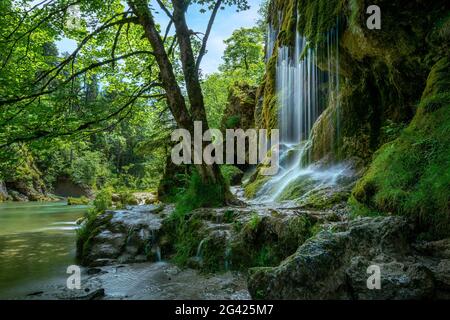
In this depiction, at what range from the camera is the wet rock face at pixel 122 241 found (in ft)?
21.7

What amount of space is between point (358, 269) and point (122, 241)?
494cm

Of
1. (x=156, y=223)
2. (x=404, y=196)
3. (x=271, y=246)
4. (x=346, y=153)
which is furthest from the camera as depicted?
(x=346, y=153)

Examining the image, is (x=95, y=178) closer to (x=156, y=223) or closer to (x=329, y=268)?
(x=156, y=223)

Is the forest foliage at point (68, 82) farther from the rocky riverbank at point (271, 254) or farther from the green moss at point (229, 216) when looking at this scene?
the green moss at point (229, 216)

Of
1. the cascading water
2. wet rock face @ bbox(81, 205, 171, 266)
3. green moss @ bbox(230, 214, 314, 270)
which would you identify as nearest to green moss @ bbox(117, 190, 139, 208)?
the cascading water

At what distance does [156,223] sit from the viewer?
7.54 m

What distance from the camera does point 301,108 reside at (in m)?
14.8

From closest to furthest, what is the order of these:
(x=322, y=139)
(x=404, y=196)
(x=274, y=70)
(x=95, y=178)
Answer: (x=404, y=196) → (x=322, y=139) → (x=274, y=70) → (x=95, y=178)

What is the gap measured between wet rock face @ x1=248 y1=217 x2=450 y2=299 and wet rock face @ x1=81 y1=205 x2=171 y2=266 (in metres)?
3.44

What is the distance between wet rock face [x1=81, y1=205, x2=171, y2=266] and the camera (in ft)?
21.7

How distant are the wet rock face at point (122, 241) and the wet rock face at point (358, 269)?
3.44m

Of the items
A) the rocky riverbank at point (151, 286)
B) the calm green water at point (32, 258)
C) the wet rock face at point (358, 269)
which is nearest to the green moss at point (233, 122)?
the calm green water at point (32, 258)

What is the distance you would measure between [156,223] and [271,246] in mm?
3161
